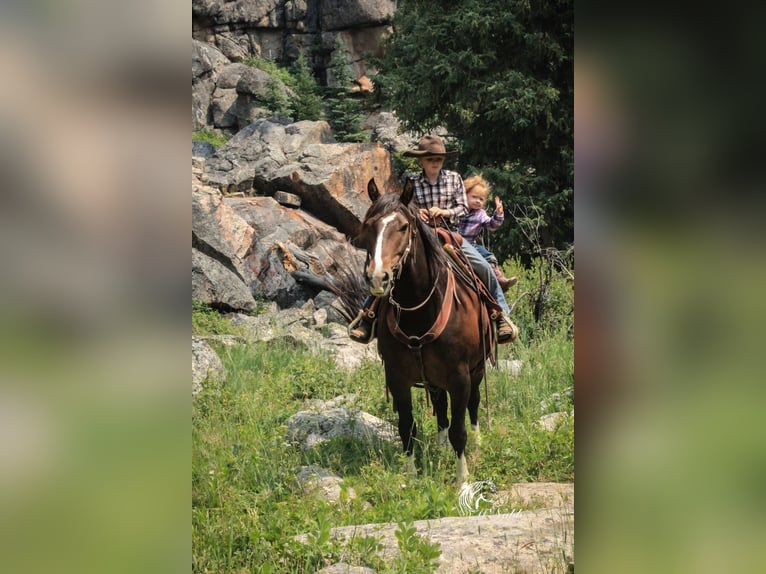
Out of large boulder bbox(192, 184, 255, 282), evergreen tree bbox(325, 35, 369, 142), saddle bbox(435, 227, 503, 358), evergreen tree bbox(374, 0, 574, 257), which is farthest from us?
evergreen tree bbox(325, 35, 369, 142)

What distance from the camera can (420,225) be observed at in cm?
431

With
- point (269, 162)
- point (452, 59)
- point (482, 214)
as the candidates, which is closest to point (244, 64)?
point (269, 162)

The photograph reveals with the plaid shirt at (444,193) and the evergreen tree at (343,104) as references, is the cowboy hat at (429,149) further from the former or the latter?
the evergreen tree at (343,104)

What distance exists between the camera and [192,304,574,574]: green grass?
9.17 feet

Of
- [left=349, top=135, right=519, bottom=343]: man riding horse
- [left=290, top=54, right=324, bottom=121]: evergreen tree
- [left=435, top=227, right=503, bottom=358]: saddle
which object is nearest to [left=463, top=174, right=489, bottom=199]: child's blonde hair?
[left=349, top=135, right=519, bottom=343]: man riding horse

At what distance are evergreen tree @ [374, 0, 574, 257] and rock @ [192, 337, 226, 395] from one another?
610cm

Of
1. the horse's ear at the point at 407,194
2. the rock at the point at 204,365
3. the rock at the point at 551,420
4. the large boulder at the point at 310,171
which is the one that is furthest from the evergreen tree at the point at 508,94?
the horse's ear at the point at 407,194

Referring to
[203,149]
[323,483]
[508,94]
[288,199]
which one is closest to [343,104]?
[203,149]
